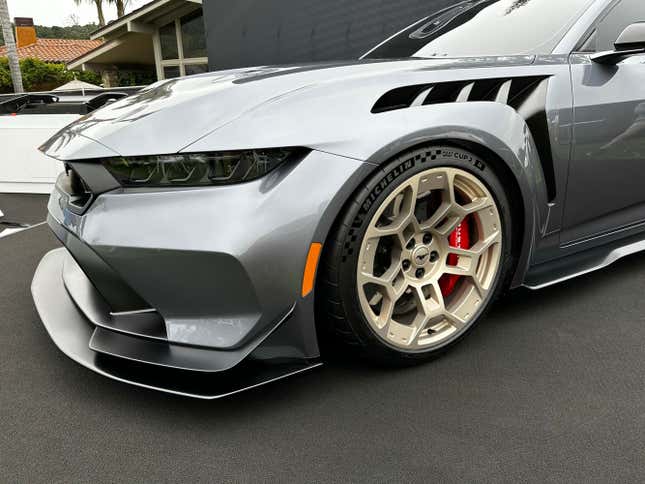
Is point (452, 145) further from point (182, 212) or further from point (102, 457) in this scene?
point (102, 457)

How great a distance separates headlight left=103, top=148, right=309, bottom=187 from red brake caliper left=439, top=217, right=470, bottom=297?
0.73 meters

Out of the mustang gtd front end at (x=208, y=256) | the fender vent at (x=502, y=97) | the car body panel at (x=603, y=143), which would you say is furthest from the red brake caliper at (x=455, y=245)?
the mustang gtd front end at (x=208, y=256)

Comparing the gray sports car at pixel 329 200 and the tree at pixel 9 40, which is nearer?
the gray sports car at pixel 329 200

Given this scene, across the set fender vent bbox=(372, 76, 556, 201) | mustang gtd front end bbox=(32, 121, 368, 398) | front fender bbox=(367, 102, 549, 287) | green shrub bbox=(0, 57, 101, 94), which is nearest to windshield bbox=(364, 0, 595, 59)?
fender vent bbox=(372, 76, 556, 201)

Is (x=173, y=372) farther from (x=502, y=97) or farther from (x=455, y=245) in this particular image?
(x=502, y=97)

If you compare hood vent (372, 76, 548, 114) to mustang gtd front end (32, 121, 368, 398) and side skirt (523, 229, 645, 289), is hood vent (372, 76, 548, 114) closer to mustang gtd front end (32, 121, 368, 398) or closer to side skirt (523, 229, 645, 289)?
mustang gtd front end (32, 121, 368, 398)

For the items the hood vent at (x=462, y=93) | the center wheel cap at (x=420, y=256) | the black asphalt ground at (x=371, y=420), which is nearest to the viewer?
the black asphalt ground at (x=371, y=420)

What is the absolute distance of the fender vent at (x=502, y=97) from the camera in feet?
5.47

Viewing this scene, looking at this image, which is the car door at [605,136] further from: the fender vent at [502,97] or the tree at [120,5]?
the tree at [120,5]

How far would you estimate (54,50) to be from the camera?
39.9 meters

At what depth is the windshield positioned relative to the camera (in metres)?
2.12

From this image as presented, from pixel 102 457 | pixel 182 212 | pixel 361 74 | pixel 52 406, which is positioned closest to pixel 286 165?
pixel 182 212

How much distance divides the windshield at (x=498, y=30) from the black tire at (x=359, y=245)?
646 millimetres

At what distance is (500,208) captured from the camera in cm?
185
